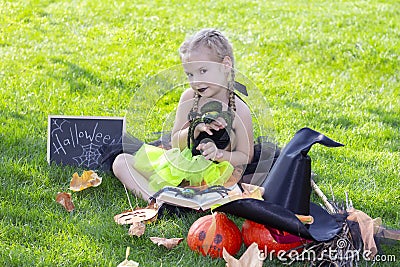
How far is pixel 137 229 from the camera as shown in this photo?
2.90m

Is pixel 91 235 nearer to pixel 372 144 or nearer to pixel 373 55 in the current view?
pixel 372 144

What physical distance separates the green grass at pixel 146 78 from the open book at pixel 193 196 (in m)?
0.08

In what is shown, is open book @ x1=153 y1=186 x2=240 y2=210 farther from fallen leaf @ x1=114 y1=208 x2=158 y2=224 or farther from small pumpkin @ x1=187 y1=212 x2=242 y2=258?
small pumpkin @ x1=187 y1=212 x2=242 y2=258

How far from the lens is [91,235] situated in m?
2.89

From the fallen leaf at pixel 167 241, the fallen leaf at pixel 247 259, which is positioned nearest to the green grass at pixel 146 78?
the fallen leaf at pixel 167 241

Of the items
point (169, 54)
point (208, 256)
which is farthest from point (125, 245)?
point (169, 54)

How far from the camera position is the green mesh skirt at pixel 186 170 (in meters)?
3.23

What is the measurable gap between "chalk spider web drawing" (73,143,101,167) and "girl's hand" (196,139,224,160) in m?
0.73

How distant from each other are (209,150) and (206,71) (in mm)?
402

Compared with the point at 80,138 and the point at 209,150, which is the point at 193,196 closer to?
the point at 209,150

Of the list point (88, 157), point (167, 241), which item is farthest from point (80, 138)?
point (167, 241)

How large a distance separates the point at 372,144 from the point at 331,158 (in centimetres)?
45

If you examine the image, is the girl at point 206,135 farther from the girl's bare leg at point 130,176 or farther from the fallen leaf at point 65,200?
the fallen leaf at point 65,200

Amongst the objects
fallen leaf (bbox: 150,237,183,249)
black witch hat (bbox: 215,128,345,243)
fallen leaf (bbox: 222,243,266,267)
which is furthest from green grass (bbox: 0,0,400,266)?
black witch hat (bbox: 215,128,345,243)
